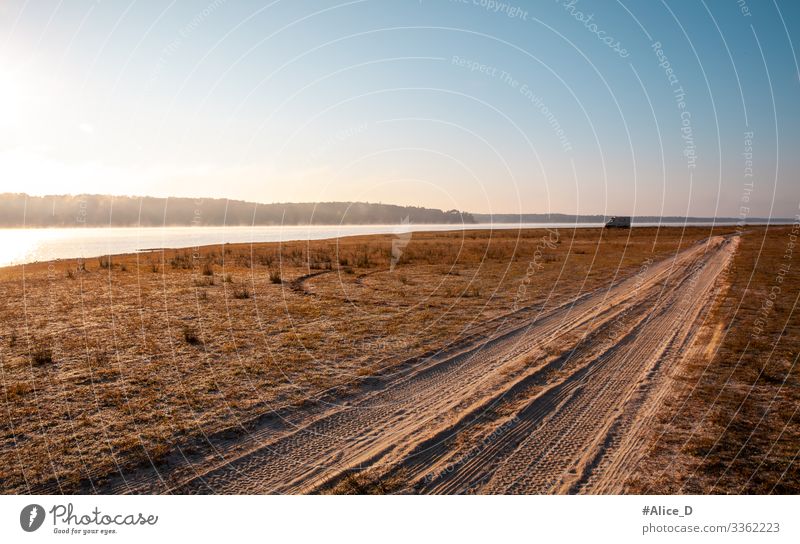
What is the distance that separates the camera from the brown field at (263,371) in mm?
6320

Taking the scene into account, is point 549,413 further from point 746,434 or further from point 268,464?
point 268,464

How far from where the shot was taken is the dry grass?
597 cm

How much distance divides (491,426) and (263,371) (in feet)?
18.4

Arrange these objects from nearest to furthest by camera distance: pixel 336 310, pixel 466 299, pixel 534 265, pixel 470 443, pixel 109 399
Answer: pixel 470 443 → pixel 109 399 → pixel 336 310 → pixel 466 299 → pixel 534 265

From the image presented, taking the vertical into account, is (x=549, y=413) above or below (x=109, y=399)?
above

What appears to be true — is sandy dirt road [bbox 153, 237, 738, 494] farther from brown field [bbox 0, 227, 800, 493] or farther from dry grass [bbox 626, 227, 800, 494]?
dry grass [bbox 626, 227, 800, 494]

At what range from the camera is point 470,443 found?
684cm

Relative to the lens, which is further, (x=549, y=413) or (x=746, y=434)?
(x=549, y=413)

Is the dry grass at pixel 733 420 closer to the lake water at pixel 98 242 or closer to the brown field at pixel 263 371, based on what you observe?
the brown field at pixel 263 371

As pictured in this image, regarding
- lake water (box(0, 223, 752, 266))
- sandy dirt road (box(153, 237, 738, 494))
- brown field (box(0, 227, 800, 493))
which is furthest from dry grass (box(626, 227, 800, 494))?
lake water (box(0, 223, 752, 266))

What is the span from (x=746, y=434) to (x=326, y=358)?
8.63 metres

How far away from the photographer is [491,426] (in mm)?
7402

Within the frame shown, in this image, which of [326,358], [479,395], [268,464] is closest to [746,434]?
[479,395]

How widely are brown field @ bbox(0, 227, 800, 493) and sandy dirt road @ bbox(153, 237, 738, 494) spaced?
0.25m
